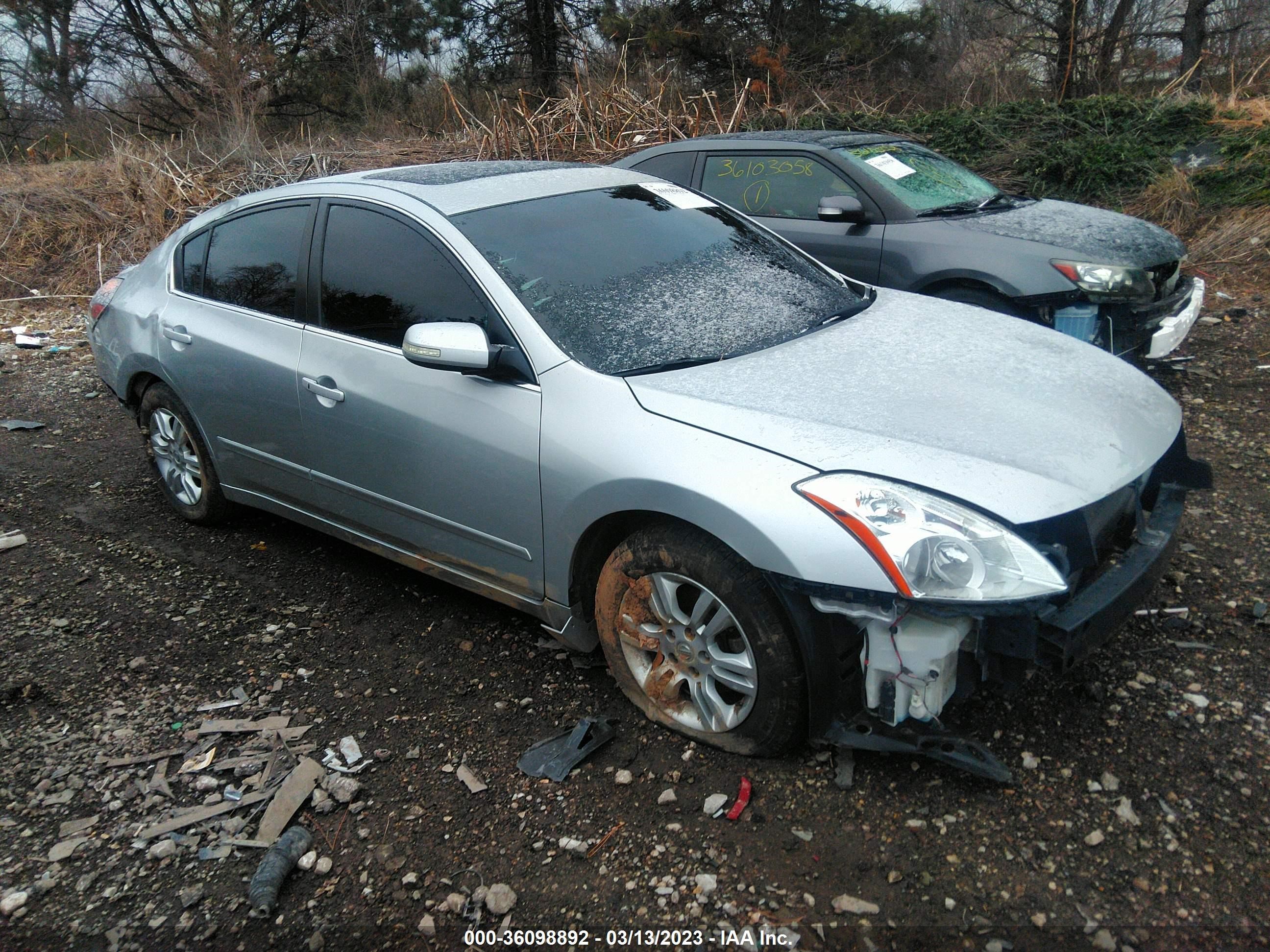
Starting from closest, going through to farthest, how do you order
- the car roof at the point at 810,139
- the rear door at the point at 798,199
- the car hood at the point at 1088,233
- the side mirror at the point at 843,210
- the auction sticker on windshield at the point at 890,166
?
1. the car hood at the point at 1088,233
2. the side mirror at the point at 843,210
3. the rear door at the point at 798,199
4. the auction sticker on windshield at the point at 890,166
5. the car roof at the point at 810,139

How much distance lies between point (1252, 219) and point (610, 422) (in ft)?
26.7

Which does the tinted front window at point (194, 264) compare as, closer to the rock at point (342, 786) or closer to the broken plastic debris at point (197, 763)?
the broken plastic debris at point (197, 763)

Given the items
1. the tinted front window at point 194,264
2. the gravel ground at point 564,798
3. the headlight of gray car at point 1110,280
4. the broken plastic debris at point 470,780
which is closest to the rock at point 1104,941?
the gravel ground at point 564,798

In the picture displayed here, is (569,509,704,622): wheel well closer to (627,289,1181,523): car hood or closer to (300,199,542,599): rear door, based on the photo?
(300,199,542,599): rear door

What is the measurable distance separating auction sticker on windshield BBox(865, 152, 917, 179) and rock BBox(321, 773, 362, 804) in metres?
5.05

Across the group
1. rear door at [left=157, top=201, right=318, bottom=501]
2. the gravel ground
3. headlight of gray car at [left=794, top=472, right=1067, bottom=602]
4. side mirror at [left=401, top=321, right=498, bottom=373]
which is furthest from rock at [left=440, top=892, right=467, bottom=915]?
rear door at [left=157, top=201, right=318, bottom=501]

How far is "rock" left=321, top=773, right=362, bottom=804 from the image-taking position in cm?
284

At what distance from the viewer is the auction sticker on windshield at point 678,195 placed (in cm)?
395

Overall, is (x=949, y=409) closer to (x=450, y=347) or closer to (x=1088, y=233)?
(x=450, y=347)

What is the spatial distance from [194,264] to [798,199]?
3764 mm

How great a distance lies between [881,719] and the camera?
8.32ft

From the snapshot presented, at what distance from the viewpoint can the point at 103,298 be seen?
4980 millimetres

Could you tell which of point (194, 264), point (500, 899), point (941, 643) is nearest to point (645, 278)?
point (941, 643)

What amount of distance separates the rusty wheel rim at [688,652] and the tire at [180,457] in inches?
99.4
